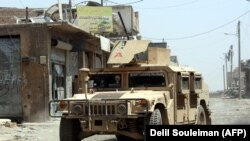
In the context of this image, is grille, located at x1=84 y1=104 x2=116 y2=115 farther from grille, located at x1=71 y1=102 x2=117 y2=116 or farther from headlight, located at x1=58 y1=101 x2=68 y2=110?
headlight, located at x1=58 y1=101 x2=68 y2=110

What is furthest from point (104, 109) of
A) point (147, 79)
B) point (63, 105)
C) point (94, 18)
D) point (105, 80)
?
point (94, 18)

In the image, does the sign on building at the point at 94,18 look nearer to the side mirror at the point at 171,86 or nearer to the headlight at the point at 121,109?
the side mirror at the point at 171,86

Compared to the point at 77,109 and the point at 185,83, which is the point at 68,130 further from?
the point at 185,83

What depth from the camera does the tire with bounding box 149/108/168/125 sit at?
396 inches

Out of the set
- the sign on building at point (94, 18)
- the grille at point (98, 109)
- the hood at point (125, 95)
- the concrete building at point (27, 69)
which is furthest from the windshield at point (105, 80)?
the sign on building at point (94, 18)

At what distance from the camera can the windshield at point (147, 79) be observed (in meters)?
11.5

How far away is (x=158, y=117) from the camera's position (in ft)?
33.7

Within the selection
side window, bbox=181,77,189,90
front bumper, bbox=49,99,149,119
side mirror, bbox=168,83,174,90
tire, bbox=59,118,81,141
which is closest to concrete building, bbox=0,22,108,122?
side window, bbox=181,77,189,90

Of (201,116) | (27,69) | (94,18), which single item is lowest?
(201,116)

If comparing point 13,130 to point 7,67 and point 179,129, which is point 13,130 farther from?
Result: point 179,129

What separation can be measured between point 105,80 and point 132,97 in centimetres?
168

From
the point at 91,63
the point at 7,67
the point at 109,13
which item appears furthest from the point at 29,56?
the point at 109,13

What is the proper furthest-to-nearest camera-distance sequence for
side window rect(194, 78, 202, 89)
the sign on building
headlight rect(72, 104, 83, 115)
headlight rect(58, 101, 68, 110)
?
1. the sign on building
2. side window rect(194, 78, 202, 89)
3. headlight rect(58, 101, 68, 110)
4. headlight rect(72, 104, 83, 115)

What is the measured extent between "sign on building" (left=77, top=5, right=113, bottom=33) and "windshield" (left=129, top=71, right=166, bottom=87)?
1877 cm
